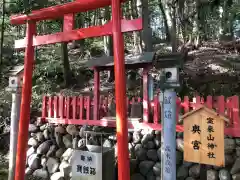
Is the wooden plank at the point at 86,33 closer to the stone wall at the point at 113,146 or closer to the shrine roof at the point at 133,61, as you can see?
the shrine roof at the point at 133,61

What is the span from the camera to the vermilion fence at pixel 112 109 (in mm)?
4824

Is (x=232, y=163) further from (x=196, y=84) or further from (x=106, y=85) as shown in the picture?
(x=106, y=85)

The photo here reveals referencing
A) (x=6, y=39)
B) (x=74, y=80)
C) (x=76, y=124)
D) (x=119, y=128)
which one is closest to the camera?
(x=119, y=128)

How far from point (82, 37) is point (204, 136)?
291 centimetres

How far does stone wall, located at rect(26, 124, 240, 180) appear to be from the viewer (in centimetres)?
482

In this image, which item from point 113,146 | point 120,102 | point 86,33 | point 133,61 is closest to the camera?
point 120,102

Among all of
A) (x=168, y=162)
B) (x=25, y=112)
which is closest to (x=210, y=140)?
(x=168, y=162)

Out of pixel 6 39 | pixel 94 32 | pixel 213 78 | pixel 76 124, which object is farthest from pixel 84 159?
pixel 6 39

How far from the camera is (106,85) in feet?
33.3

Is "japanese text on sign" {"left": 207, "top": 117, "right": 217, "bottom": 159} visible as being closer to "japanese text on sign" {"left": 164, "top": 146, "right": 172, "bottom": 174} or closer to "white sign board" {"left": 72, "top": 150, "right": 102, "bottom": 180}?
"japanese text on sign" {"left": 164, "top": 146, "right": 172, "bottom": 174}

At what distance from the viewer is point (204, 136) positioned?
363cm

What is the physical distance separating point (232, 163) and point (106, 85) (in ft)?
20.0

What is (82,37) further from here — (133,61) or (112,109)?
(112,109)

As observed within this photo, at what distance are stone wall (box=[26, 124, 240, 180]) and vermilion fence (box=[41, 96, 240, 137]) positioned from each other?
0.20 meters
